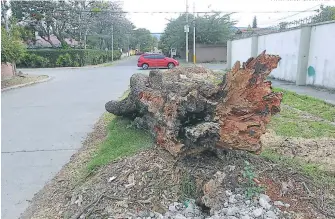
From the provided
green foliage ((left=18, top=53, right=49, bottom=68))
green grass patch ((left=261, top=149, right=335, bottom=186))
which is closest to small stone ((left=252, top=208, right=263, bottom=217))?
green grass patch ((left=261, top=149, right=335, bottom=186))

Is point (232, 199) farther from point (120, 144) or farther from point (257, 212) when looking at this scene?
point (120, 144)

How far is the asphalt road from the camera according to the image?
3.98m

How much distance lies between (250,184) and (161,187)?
0.89m

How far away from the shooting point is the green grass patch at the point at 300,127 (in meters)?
5.43

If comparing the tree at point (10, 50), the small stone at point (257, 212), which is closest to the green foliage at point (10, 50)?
the tree at point (10, 50)

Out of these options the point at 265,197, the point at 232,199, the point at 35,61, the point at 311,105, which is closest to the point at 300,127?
the point at 311,105

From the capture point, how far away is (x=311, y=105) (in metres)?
8.32

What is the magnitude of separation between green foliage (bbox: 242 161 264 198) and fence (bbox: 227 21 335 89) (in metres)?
8.90

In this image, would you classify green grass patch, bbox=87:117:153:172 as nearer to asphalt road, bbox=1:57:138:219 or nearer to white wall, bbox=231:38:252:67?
asphalt road, bbox=1:57:138:219

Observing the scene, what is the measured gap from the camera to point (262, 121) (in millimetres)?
3383

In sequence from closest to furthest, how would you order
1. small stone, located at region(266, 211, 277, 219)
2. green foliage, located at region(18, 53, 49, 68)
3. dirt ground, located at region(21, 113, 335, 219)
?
1. small stone, located at region(266, 211, 277, 219)
2. dirt ground, located at region(21, 113, 335, 219)
3. green foliage, located at region(18, 53, 49, 68)

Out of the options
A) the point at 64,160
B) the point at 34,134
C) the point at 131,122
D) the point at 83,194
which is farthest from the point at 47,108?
the point at 83,194

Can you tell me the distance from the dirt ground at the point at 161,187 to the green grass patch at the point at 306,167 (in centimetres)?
14

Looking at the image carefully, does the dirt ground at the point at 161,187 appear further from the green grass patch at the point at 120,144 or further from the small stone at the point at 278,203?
the green grass patch at the point at 120,144
